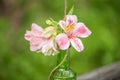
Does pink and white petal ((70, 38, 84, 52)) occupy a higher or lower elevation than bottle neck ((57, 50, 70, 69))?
higher

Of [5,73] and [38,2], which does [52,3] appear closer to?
[38,2]

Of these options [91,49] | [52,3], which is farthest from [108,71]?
[52,3]

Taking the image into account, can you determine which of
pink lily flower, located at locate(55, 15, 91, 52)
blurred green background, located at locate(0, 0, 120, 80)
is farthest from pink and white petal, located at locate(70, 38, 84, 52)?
blurred green background, located at locate(0, 0, 120, 80)

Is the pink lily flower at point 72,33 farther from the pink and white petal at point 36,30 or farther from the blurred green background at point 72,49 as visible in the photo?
the blurred green background at point 72,49

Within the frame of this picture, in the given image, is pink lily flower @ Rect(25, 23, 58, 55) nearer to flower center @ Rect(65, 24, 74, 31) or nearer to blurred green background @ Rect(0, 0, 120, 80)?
flower center @ Rect(65, 24, 74, 31)

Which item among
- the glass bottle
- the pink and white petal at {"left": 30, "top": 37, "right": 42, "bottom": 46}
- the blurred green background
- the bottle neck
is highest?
the blurred green background

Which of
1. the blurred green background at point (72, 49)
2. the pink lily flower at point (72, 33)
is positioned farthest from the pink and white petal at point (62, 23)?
the blurred green background at point (72, 49)

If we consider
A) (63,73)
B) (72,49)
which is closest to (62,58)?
(63,73)
